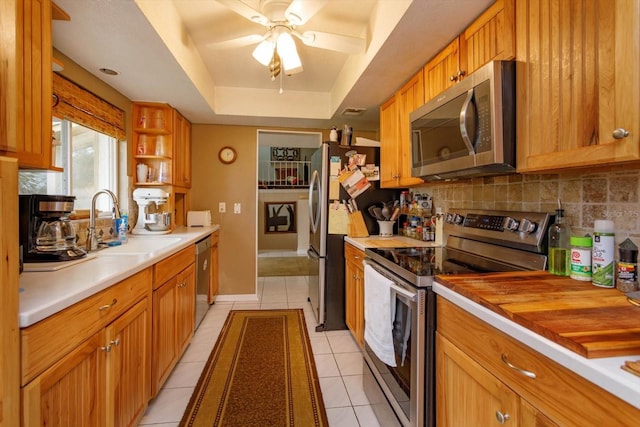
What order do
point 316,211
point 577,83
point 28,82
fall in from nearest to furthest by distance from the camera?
point 577,83 → point 28,82 → point 316,211

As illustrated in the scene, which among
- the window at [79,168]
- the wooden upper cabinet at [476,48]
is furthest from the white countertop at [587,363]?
the window at [79,168]

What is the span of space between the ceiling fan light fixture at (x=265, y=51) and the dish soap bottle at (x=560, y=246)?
184cm

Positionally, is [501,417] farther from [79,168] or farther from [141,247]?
[79,168]

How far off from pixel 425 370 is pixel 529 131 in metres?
1.02

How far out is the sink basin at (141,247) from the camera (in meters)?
1.84

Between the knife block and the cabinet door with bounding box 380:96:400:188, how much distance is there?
36cm

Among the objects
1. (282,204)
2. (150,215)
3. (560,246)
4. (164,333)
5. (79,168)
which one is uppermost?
(79,168)

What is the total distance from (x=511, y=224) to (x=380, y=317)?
0.79 m

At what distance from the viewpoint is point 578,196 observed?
1296 millimetres

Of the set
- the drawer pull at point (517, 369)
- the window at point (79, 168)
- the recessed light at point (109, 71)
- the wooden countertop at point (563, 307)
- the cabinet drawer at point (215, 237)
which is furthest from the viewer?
the cabinet drawer at point (215, 237)

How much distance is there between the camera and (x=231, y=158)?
364cm

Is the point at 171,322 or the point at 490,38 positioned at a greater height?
the point at 490,38

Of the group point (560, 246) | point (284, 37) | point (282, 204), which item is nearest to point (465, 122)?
point (560, 246)

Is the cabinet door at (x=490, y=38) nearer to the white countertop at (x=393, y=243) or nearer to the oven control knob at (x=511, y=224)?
the oven control knob at (x=511, y=224)
